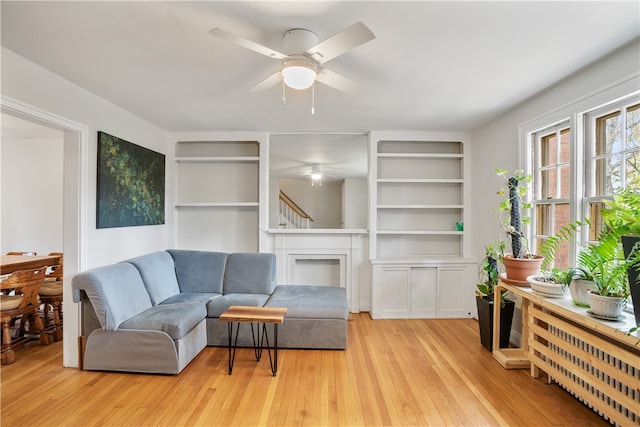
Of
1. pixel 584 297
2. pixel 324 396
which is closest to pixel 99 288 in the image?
pixel 324 396

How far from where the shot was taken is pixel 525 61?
213 centimetres

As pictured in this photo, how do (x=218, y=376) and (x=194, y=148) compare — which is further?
(x=194, y=148)

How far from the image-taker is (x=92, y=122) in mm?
2809

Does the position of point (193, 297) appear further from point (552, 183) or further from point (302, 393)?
point (552, 183)

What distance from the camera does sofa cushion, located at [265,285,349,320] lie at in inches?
119

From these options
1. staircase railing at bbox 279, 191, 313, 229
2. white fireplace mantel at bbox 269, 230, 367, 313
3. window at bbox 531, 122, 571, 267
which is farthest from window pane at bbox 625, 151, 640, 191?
staircase railing at bbox 279, 191, 313, 229

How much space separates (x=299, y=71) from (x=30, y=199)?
5.15 meters

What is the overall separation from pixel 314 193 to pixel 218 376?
7006mm

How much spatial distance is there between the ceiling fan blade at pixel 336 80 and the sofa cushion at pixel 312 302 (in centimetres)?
204

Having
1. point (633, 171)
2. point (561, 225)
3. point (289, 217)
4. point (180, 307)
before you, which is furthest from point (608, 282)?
point (289, 217)

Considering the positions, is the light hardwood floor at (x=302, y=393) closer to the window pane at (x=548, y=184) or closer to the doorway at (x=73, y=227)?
the doorway at (x=73, y=227)

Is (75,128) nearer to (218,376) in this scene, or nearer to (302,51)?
(302,51)

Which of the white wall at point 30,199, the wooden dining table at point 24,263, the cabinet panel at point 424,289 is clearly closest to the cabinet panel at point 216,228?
the wooden dining table at point 24,263

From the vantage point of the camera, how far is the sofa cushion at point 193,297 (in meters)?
3.13
